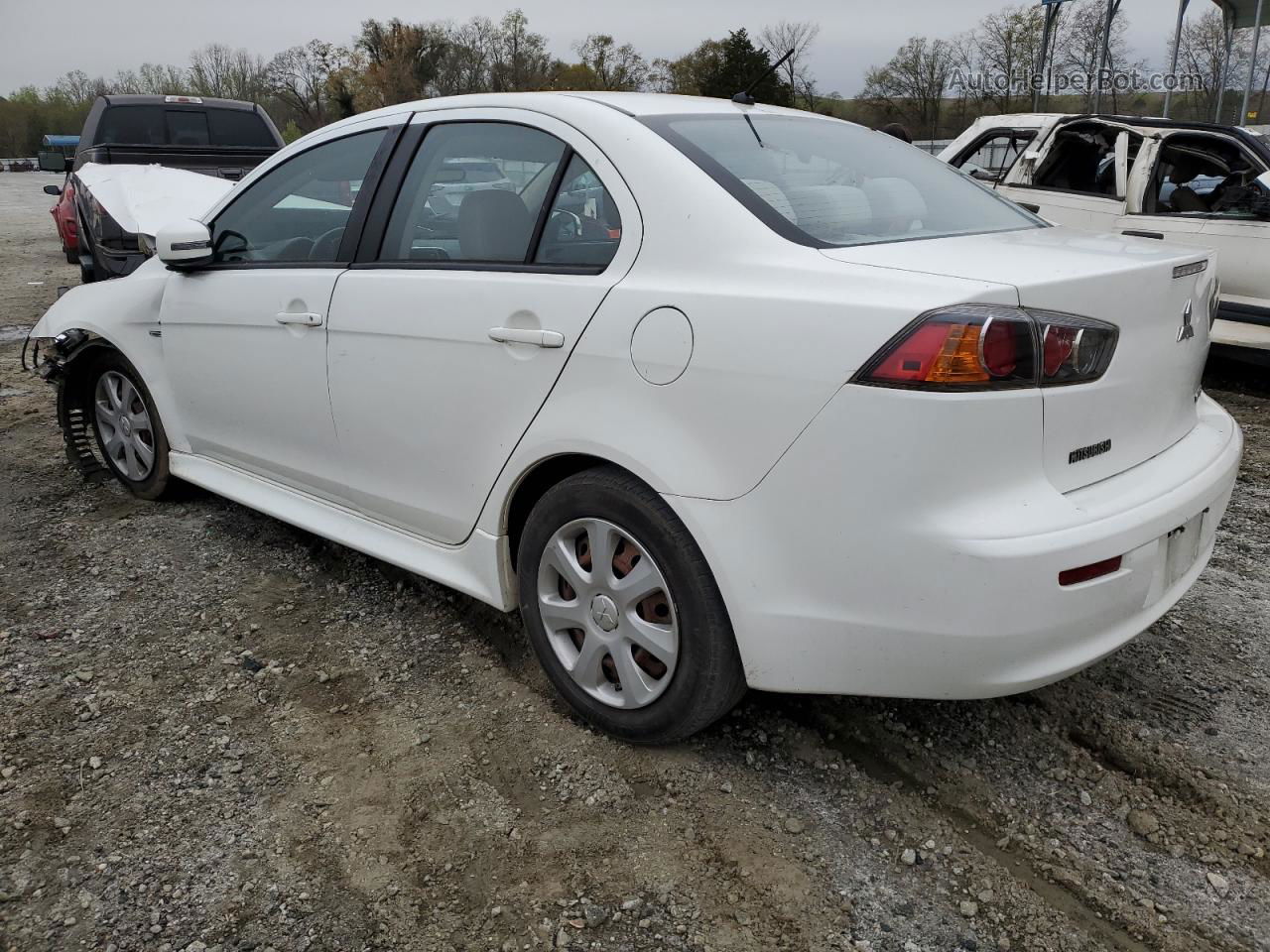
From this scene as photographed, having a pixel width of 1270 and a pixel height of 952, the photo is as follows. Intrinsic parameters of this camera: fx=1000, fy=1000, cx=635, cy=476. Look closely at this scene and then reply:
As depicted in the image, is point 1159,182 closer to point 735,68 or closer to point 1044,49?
point 1044,49

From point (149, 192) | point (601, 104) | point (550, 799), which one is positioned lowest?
point (550, 799)

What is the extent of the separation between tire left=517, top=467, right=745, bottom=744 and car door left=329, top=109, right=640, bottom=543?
0.28m

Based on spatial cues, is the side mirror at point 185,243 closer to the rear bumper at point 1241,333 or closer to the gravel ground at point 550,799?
the gravel ground at point 550,799

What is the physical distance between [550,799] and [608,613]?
1.58 ft

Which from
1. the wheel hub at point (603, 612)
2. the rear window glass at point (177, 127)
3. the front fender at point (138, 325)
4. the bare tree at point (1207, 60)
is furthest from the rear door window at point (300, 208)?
the bare tree at point (1207, 60)

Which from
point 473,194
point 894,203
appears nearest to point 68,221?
point 473,194

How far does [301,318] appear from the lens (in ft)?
10.6

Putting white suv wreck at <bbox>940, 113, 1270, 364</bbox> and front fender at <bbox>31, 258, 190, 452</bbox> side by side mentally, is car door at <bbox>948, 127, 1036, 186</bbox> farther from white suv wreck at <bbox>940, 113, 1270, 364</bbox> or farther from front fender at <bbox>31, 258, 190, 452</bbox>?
front fender at <bbox>31, 258, 190, 452</bbox>

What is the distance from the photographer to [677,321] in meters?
2.27

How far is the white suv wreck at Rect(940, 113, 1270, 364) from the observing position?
6.25 metres

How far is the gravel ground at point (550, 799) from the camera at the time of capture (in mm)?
2104

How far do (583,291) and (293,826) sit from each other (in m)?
1.48

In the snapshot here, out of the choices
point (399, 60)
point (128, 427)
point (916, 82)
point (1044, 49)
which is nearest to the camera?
point (128, 427)

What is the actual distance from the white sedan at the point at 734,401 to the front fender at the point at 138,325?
0.83m
